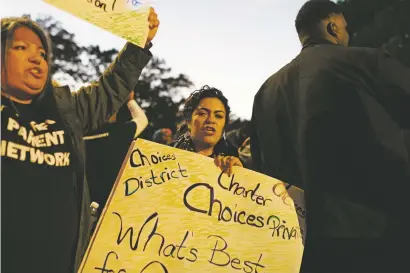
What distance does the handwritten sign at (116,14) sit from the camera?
1.65 meters

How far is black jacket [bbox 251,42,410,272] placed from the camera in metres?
1.89

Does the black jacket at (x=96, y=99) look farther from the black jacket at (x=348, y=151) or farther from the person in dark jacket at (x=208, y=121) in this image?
the black jacket at (x=348, y=151)

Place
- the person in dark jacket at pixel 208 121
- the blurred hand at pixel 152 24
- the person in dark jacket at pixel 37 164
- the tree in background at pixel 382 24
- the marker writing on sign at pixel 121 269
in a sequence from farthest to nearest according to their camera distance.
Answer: the tree in background at pixel 382 24 → the person in dark jacket at pixel 208 121 → the blurred hand at pixel 152 24 → the marker writing on sign at pixel 121 269 → the person in dark jacket at pixel 37 164

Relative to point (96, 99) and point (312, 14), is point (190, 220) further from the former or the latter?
point (312, 14)

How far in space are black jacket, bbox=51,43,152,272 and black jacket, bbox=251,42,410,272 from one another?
75cm

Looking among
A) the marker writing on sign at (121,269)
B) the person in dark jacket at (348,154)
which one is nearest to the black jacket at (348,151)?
the person in dark jacket at (348,154)

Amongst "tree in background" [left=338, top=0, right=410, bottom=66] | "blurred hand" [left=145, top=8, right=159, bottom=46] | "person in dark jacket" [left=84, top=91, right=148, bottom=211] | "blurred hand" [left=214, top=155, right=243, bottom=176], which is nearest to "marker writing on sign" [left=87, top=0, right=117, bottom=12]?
"blurred hand" [left=145, top=8, right=159, bottom=46]

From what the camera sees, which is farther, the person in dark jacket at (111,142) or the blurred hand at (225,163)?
the person in dark jacket at (111,142)

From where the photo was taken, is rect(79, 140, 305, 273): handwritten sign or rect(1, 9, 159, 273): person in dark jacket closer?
rect(1, 9, 159, 273): person in dark jacket

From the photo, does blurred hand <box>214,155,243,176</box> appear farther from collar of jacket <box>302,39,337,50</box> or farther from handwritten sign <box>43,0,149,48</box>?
collar of jacket <box>302,39,337,50</box>

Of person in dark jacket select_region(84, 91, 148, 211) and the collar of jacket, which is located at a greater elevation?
the collar of jacket

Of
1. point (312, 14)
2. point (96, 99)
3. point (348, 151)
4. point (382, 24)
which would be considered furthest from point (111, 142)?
point (382, 24)

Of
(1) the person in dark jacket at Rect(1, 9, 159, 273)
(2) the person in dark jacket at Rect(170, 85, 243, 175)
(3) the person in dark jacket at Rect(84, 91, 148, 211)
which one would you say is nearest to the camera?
(1) the person in dark jacket at Rect(1, 9, 159, 273)

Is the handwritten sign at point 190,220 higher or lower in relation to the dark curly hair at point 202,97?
lower
